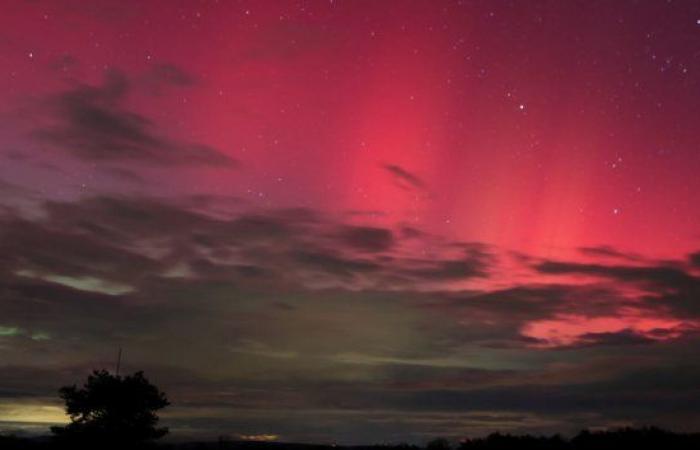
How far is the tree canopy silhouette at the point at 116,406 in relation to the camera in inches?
2176

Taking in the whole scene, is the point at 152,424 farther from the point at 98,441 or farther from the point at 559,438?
the point at 559,438

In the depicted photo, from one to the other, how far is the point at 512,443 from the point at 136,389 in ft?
91.8

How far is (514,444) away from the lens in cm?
4131

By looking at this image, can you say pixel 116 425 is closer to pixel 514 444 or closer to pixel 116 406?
pixel 116 406

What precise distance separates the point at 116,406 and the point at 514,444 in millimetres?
29345

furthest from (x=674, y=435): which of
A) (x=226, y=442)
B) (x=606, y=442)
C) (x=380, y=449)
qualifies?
(x=226, y=442)

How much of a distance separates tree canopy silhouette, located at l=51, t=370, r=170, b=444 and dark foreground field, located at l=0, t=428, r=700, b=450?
1275 mm

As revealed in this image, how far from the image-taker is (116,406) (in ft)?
184

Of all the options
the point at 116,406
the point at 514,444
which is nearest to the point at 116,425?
the point at 116,406

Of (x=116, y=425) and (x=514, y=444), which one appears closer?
(x=514, y=444)

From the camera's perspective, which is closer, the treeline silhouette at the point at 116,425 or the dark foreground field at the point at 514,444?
the dark foreground field at the point at 514,444

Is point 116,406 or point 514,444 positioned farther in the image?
point 116,406

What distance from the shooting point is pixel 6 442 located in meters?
51.7

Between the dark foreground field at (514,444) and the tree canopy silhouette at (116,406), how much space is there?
1.28 metres
